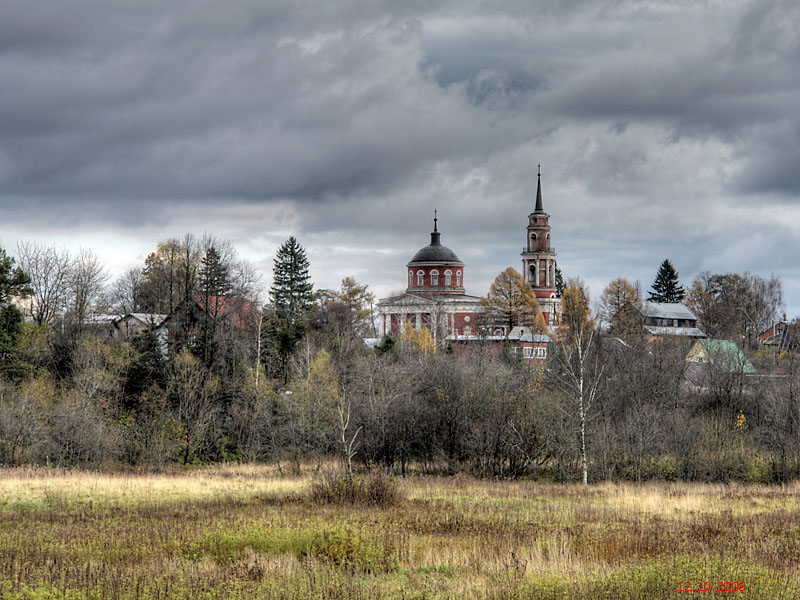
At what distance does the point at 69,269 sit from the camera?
60594 millimetres

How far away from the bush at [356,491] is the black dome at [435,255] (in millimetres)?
90960

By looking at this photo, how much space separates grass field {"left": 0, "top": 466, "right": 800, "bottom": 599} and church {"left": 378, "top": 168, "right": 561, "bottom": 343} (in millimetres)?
77018

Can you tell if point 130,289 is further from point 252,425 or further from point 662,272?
point 662,272

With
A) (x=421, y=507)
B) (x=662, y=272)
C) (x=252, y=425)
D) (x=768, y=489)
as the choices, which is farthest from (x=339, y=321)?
(x=662, y=272)

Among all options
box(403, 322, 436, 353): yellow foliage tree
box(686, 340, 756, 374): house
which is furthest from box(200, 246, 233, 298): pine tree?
box(686, 340, 756, 374): house

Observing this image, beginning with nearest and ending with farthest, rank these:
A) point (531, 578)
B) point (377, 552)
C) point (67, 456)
→ point (531, 578) → point (377, 552) → point (67, 456)

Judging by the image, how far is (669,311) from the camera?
11575cm

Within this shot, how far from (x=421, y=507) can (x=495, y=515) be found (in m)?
1.82

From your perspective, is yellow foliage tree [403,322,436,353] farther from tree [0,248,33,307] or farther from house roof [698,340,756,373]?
tree [0,248,33,307]

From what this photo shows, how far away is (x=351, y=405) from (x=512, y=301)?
2145 inches

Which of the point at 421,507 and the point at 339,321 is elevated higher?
the point at 339,321

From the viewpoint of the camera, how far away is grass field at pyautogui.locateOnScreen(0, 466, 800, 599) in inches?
394

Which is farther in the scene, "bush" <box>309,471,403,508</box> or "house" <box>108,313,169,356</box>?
"house" <box>108,313,169,356</box>

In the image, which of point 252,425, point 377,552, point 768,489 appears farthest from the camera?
point 252,425
